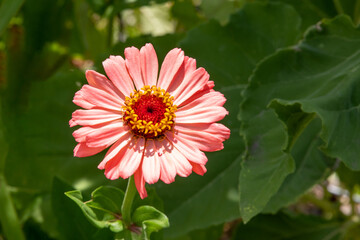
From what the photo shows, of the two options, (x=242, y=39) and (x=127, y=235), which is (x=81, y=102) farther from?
(x=242, y=39)

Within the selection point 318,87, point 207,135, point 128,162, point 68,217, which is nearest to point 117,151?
point 128,162

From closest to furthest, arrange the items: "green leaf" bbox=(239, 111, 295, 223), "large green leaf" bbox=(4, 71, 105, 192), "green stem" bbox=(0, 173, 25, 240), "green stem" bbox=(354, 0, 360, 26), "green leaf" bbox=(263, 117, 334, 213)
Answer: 1. "green leaf" bbox=(239, 111, 295, 223)
2. "green stem" bbox=(0, 173, 25, 240)
3. "green leaf" bbox=(263, 117, 334, 213)
4. "large green leaf" bbox=(4, 71, 105, 192)
5. "green stem" bbox=(354, 0, 360, 26)

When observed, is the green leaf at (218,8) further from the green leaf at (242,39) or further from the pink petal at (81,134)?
the pink petal at (81,134)

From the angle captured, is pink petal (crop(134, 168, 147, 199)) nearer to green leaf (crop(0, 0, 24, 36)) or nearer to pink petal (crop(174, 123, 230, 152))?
pink petal (crop(174, 123, 230, 152))

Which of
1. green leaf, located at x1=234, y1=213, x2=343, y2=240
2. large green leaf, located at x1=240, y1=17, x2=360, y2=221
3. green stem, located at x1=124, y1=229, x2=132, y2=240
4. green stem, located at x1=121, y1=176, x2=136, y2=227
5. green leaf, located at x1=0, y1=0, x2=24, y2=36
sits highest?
green leaf, located at x1=0, y1=0, x2=24, y2=36

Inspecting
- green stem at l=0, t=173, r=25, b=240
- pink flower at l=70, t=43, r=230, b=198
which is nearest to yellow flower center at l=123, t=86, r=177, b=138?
pink flower at l=70, t=43, r=230, b=198
